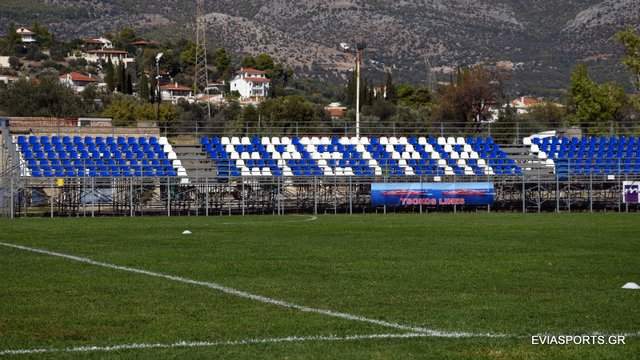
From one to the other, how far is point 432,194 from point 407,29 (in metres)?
128

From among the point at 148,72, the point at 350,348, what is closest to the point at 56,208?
the point at 350,348

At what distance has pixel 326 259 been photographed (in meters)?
20.9

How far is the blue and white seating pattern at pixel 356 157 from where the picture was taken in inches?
1972

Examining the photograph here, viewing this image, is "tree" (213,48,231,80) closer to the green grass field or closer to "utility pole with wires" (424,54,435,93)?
"utility pole with wires" (424,54,435,93)

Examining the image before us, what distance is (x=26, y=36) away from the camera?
561 feet

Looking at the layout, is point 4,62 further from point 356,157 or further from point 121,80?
point 356,157

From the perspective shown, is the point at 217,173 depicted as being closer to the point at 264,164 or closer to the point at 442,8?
the point at 264,164

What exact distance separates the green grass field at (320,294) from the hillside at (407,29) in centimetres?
12944

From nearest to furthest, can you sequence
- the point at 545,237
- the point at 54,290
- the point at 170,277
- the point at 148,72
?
the point at 54,290, the point at 170,277, the point at 545,237, the point at 148,72

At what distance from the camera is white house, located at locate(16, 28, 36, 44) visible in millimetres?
169875

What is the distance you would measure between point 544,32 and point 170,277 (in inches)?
6329

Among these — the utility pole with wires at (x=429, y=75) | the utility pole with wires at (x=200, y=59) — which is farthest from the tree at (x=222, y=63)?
the utility pole with wires at (x=429, y=75)
